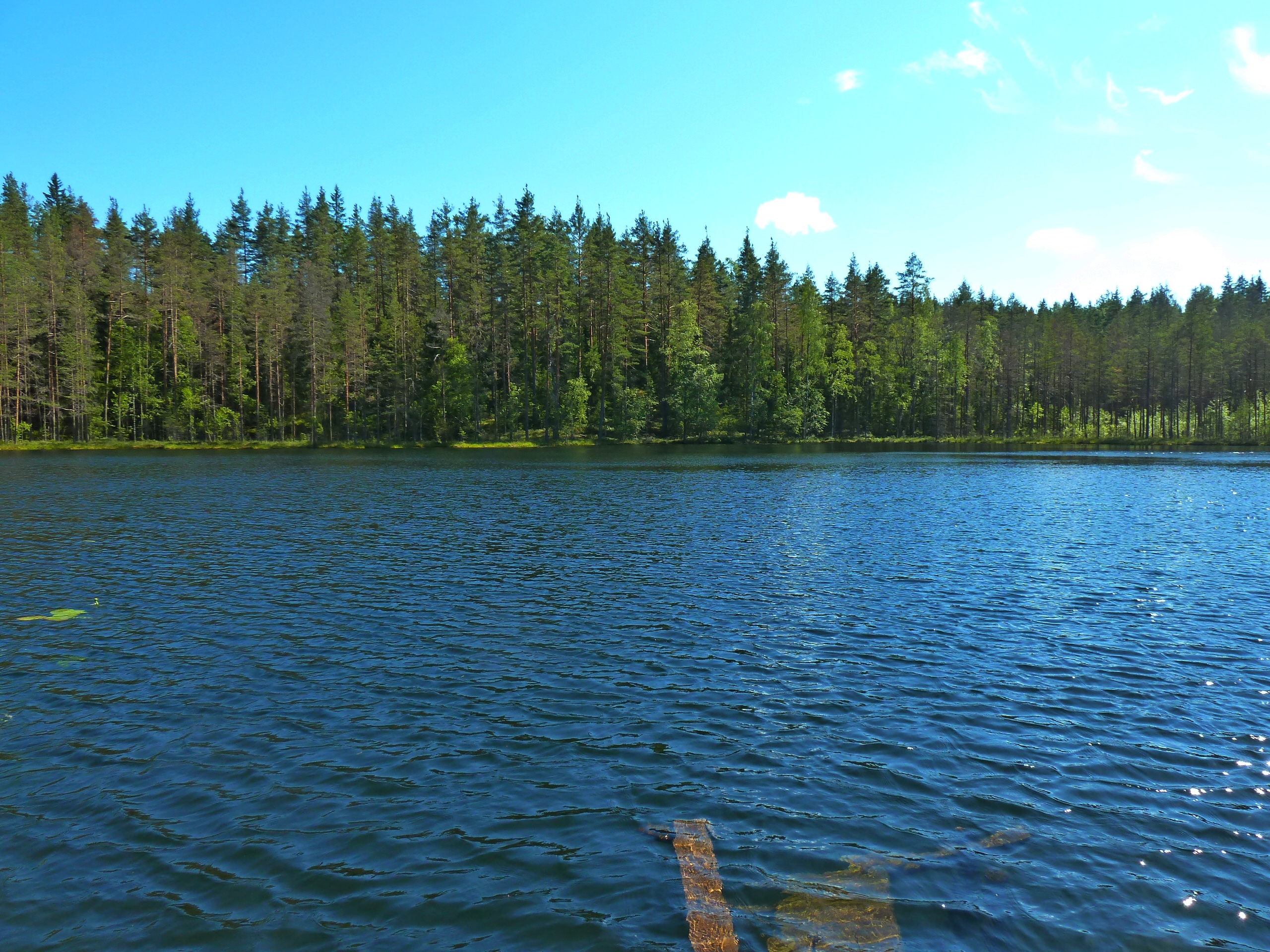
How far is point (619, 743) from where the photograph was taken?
1158 centimetres

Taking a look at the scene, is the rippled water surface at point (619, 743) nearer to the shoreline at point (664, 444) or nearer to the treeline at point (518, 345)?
the shoreline at point (664, 444)

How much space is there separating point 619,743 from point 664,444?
106 m

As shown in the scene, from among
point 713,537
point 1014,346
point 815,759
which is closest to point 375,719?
point 815,759

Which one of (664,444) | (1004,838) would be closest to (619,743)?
(1004,838)

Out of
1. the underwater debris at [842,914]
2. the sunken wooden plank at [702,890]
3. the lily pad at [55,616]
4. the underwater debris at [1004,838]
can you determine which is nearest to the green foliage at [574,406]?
the lily pad at [55,616]

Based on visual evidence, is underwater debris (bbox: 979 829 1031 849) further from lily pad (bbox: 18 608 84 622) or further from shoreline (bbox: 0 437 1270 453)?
shoreline (bbox: 0 437 1270 453)

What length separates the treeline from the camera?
359 feet

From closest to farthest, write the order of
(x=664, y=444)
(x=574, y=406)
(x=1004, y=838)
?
(x=1004, y=838), (x=574, y=406), (x=664, y=444)

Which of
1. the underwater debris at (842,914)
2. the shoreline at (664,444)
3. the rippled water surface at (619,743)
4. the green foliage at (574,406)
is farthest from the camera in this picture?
the green foliage at (574,406)

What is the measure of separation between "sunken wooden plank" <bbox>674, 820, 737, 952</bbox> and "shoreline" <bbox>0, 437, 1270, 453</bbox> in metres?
99.2

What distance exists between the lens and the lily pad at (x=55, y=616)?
1858cm

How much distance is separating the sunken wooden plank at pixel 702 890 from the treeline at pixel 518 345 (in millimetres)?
107109

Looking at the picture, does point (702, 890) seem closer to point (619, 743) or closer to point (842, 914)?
point (842, 914)

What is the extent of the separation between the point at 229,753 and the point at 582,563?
52.0 feet
